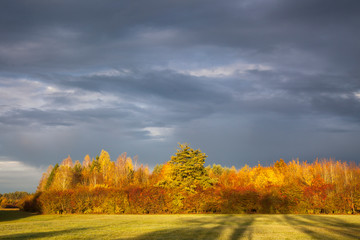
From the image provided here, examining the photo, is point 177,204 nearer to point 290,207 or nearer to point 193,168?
point 193,168

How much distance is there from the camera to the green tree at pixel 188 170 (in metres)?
23.8

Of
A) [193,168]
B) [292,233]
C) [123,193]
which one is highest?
[193,168]

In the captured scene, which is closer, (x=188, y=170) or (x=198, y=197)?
(x=198, y=197)

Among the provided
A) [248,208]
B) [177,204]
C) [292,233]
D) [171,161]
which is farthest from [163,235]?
[171,161]

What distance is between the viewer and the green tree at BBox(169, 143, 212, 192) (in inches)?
936

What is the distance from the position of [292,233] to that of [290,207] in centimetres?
1182

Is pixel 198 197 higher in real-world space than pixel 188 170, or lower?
lower

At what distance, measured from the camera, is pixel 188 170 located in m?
24.5

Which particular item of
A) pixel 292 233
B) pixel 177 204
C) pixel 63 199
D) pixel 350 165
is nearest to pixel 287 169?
pixel 350 165

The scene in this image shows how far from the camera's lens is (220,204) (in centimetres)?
2248

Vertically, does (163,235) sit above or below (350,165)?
below

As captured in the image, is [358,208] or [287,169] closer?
[358,208]

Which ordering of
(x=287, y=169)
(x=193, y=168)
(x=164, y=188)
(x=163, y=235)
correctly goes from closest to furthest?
(x=163, y=235), (x=164, y=188), (x=193, y=168), (x=287, y=169)

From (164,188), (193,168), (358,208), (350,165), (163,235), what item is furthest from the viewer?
(350,165)
